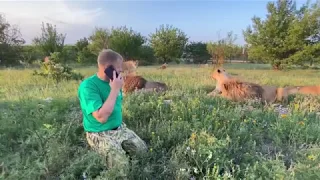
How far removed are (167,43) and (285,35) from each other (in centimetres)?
1519

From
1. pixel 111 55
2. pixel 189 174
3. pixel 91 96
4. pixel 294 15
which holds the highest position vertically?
pixel 294 15

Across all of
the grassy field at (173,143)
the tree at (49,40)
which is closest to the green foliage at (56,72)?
the grassy field at (173,143)

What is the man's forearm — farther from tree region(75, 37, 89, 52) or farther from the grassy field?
tree region(75, 37, 89, 52)

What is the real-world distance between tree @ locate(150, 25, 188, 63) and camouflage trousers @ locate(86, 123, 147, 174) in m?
30.6

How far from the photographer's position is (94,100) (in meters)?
2.36

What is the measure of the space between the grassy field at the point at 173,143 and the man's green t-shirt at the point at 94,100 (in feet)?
0.99

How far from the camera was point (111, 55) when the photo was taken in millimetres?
2535

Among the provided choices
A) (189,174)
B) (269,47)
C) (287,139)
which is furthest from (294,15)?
(189,174)

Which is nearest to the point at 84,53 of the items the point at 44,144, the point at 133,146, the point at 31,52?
the point at 31,52

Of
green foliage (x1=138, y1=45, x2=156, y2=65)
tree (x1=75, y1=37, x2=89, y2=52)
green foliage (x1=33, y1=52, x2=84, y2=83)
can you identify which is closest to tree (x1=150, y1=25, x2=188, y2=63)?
green foliage (x1=138, y1=45, x2=156, y2=65)

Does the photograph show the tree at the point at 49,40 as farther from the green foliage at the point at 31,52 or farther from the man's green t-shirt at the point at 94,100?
the man's green t-shirt at the point at 94,100

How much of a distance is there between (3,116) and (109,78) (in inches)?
84.7

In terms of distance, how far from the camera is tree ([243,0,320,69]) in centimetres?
2050

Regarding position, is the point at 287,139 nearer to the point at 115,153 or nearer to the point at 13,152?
the point at 115,153
